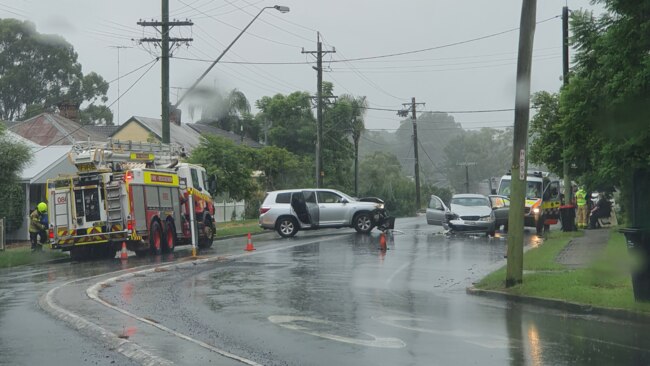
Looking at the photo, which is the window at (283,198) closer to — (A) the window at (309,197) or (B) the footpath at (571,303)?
(A) the window at (309,197)

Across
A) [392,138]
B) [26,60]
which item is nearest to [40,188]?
[26,60]

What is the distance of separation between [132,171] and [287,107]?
38073mm

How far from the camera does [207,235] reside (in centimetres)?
2834

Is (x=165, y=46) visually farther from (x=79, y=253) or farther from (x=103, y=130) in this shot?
(x=103, y=130)

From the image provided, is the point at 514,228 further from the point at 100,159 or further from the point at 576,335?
the point at 100,159

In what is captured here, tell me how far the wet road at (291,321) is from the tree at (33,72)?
177ft

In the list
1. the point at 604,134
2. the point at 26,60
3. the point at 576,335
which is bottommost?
the point at 576,335

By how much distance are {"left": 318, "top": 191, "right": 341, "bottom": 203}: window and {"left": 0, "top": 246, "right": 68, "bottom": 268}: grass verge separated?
10.4m

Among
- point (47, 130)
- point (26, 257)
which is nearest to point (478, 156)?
point (47, 130)

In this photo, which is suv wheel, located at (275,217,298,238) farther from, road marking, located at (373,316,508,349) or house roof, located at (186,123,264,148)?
house roof, located at (186,123,264,148)

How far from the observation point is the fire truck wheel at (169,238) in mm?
25547

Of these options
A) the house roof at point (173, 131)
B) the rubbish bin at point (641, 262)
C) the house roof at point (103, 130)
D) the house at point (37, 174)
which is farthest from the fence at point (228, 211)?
the rubbish bin at point (641, 262)

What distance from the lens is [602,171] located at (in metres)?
16.8

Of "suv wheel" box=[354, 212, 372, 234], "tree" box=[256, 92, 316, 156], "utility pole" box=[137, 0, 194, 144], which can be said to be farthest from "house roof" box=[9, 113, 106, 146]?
"suv wheel" box=[354, 212, 372, 234]
